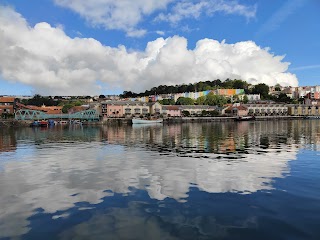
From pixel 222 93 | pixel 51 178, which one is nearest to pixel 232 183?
pixel 51 178

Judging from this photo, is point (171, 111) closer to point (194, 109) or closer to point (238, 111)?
point (194, 109)

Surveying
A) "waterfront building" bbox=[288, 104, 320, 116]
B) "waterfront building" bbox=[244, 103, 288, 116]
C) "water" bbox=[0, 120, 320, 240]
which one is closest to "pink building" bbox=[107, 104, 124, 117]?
"waterfront building" bbox=[244, 103, 288, 116]

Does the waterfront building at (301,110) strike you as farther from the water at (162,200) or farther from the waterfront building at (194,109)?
the water at (162,200)

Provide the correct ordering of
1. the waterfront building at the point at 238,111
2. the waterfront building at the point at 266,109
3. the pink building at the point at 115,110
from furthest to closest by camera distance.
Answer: the waterfront building at the point at 266,109 < the waterfront building at the point at 238,111 < the pink building at the point at 115,110

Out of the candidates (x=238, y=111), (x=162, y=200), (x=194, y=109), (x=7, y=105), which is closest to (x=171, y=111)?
(x=194, y=109)

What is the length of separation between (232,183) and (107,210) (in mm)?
6514

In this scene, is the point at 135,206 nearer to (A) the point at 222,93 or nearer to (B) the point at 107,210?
(B) the point at 107,210

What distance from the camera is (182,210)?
33.1 ft

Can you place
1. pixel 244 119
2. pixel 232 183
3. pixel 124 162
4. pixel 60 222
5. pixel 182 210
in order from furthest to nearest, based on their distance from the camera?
pixel 244 119
pixel 124 162
pixel 232 183
pixel 182 210
pixel 60 222

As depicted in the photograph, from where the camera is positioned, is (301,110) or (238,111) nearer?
(238,111)

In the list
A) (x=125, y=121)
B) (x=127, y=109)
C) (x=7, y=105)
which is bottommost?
(x=125, y=121)

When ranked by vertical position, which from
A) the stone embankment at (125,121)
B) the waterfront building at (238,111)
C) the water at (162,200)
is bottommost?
the water at (162,200)

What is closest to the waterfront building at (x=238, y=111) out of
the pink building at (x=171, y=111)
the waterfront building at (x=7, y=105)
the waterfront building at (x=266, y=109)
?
the waterfront building at (x=266, y=109)

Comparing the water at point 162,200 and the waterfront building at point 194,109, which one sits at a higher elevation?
the waterfront building at point 194,109
